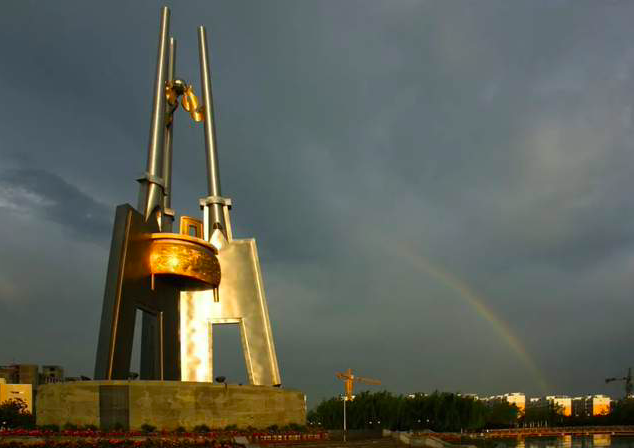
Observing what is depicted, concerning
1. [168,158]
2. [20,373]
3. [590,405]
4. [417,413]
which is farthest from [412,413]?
[590,405]

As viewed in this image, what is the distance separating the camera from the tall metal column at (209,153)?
27.6 meters

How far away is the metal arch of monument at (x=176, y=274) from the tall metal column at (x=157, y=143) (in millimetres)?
36

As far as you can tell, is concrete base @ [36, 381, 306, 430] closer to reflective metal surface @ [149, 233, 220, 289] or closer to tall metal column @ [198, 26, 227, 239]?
reflective metal surface @ [149, 233, 220, 289]

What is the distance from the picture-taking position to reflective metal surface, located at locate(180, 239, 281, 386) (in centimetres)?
2564

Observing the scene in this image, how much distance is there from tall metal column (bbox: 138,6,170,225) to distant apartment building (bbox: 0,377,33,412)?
4511cm

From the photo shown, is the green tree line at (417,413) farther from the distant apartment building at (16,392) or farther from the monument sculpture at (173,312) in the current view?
the distant apartment building at (16,392)

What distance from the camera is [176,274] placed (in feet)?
77.7

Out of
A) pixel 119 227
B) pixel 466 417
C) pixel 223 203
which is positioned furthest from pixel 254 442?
pixel 466 417

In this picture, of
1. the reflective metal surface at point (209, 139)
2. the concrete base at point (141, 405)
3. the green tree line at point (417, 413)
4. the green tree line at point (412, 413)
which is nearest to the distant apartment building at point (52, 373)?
the green tree line at point (412, 413)

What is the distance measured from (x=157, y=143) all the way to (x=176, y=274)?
5244 millimetres

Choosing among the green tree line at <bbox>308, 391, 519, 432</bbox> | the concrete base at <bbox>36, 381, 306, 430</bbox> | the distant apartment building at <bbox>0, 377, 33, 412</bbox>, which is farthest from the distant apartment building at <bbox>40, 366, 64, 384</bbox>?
the concrete base at <bbox>36, 381, 306, 430</bbox>

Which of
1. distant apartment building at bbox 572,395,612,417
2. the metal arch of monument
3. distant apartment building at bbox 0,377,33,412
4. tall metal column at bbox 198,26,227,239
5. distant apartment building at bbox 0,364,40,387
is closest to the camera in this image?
the metal arch of monument

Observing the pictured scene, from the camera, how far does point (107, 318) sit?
2039 cm

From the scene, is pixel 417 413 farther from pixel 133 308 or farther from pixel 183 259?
pixel 133 308
